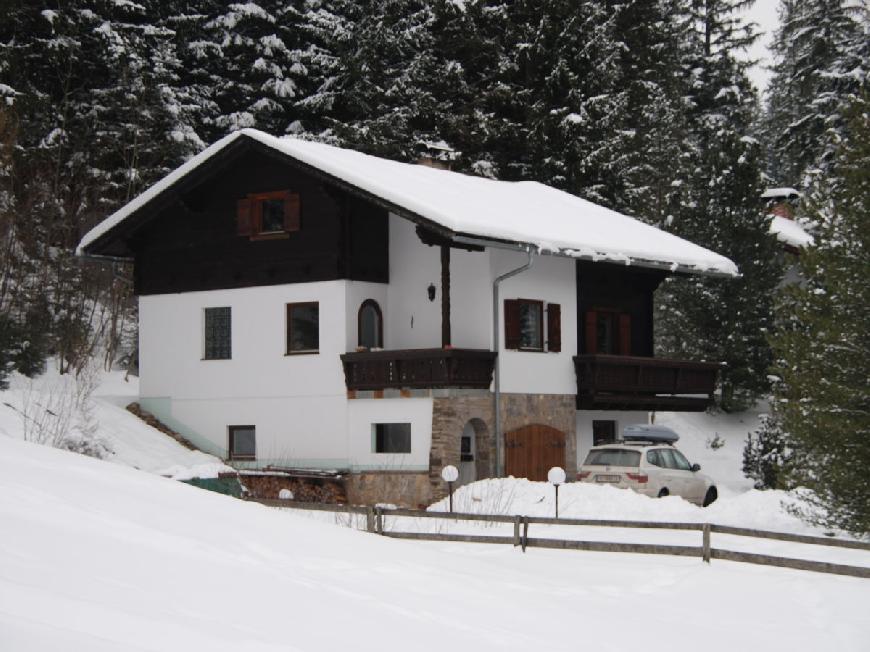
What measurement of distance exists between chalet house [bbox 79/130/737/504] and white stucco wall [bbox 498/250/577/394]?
0.05 metres

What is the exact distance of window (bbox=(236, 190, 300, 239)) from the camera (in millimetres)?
31297

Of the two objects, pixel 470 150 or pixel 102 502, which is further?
pixel 470 150

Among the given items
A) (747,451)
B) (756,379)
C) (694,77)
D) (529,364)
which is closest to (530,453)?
(529,364)

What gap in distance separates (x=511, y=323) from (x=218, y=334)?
24.3 ft

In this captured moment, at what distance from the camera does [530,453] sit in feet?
98.9

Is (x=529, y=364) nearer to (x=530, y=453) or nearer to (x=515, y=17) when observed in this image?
(x=530, y=453)

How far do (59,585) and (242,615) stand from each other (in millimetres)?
1393

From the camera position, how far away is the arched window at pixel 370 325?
3044cm

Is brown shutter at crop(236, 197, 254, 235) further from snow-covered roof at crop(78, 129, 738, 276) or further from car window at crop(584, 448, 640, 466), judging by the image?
car window at crop(584, 448, 640, 466)

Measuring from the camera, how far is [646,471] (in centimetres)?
2678

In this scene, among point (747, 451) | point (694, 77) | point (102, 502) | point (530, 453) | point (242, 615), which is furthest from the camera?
point (694, 77)

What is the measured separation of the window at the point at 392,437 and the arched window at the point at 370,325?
2125mm

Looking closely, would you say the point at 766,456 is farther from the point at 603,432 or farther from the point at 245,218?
the point at 245,218

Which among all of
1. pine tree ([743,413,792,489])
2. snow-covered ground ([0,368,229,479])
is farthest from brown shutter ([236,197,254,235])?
pine tree ([743,413,792,489])
